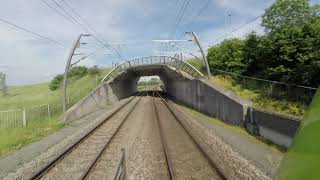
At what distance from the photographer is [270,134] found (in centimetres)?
1688

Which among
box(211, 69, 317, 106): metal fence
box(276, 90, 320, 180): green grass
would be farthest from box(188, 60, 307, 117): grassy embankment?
box(276, 90, 320, 180): green grass

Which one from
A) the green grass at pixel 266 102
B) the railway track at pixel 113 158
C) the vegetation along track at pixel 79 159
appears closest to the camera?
the railway track at pixel 113 158

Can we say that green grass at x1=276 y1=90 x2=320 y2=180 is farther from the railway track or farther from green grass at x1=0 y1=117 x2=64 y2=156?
green grass at x1=0 y1=117 x2=64 y2=156

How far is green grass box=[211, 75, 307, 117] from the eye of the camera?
21219 mm

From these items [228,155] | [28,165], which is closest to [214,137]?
[228,155]

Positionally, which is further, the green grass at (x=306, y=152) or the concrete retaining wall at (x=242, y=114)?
the concrete retaining wall at (x=242, y=114)

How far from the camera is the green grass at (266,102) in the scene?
21.2 metres

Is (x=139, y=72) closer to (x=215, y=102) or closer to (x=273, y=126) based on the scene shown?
(x=215, y=102)

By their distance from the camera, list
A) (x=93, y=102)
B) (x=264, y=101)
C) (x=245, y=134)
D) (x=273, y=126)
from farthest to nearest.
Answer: (x=93, y=102) < (x=264, y=101) < (x=245, y=134) < (x=273, y=126)

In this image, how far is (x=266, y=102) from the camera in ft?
81.4

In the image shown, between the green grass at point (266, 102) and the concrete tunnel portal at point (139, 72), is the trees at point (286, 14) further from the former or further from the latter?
the concrete tunnel portal at point (139, 72)

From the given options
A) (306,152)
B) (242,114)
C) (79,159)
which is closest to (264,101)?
(242,114)

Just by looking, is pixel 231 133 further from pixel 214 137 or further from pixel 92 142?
pixel 92 142

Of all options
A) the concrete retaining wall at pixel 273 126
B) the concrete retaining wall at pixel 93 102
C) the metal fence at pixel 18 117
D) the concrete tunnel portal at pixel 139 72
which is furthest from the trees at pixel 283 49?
the metal fence at pixel 18 117
